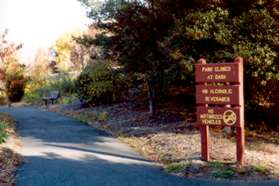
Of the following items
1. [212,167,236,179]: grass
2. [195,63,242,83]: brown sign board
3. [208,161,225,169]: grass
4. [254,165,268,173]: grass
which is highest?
[195,63,242,83]: brown sign board

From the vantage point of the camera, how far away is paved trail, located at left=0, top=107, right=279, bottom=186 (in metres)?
8.20

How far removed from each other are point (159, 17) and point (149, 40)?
1.01 meters

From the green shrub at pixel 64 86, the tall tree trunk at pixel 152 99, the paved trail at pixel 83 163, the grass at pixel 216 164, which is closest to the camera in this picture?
the paved trail at pixel 83 163

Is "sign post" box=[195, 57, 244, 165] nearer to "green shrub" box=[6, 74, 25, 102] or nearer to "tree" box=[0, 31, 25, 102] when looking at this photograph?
"tree" box=[0, 31, 25, 102]

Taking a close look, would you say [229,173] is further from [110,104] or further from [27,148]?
[110,104]

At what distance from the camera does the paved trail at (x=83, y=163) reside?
323 inches

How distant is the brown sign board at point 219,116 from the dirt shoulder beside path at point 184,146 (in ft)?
2.39

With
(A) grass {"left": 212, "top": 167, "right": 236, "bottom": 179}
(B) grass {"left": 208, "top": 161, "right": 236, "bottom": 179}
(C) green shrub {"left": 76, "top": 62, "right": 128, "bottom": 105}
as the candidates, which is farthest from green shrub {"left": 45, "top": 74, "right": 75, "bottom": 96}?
(A) grass {"left": 212, "top": 167, "right": 236, "bottom": 179}

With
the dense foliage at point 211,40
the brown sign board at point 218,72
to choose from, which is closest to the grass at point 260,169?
the brown sign board at point 218,72

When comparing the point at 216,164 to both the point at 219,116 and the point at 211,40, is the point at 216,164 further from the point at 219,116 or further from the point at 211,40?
the point at 211,40

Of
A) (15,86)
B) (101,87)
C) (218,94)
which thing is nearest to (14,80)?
(15,86)

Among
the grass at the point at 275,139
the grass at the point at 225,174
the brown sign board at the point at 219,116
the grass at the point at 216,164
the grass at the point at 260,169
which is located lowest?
the grass at the point at 225,174

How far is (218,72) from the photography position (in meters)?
9.36

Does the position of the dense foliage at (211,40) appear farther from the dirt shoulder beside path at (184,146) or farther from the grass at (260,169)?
the grass at (260,169)
